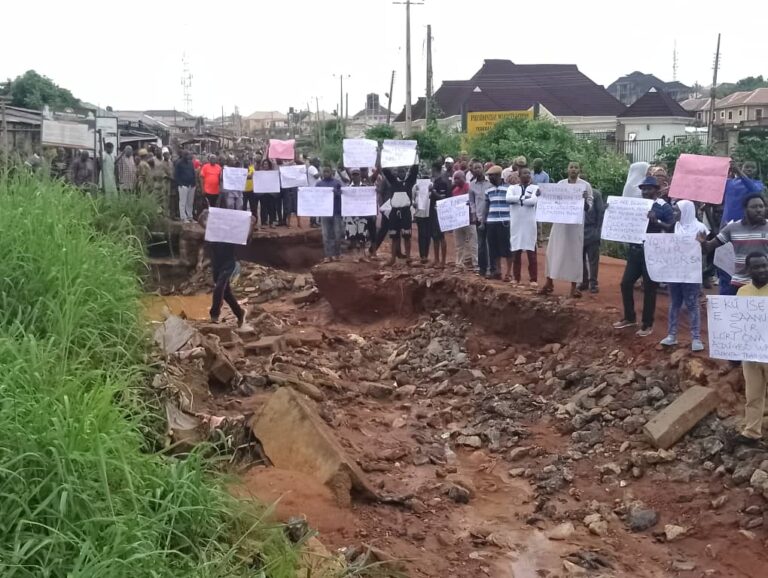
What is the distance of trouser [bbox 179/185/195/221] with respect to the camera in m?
17.8

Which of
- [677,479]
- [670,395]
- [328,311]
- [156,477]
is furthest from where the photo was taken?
[328,311]

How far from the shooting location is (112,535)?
3982 millimetres

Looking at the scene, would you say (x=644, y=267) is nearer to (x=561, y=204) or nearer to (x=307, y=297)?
(x=561, y=204)

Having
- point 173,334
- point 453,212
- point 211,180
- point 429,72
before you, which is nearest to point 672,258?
point 453,212

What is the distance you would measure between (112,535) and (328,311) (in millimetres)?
10987

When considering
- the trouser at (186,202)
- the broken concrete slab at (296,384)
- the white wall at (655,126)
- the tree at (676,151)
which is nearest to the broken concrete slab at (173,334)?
the broken concrete slab at (296,384)

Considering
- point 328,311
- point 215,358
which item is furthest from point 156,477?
point 328,311

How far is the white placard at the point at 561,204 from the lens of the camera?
10.2 metres

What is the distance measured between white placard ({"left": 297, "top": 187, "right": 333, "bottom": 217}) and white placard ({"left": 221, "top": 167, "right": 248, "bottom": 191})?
2524mm

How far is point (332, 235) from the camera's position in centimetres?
1580

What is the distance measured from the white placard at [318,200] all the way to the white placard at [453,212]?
9.40 ft

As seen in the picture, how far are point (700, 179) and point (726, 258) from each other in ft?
3.31

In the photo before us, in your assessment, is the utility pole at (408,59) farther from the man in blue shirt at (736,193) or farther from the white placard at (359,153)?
the man in blue shirt at (736,193)

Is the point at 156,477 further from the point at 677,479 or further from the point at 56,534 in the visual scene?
the point at 677,479
